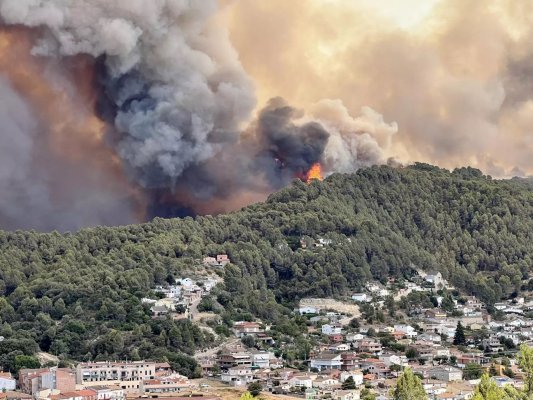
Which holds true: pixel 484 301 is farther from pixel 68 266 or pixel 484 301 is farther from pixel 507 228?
pixel 68 266

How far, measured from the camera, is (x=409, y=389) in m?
34.2

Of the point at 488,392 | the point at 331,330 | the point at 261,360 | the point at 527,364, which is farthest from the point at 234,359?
the point at 488,392

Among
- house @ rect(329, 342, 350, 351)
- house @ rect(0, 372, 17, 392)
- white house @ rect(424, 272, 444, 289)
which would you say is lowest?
house @ rect(0, 372, 17, 392)

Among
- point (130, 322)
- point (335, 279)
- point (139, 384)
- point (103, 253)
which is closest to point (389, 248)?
point (335, 279)

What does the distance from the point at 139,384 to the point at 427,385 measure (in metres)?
10.8

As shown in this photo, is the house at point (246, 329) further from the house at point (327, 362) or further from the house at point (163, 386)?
the house at point (163, 386)

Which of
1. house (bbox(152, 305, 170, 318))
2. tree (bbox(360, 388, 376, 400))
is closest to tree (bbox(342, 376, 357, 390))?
tree (bbox(360, 388, 376, 400))

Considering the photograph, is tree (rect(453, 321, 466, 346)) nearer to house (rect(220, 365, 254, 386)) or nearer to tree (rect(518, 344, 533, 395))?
house (rect(220, 365, 254, 386))

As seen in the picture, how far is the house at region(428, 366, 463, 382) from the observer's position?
46562 millimetres

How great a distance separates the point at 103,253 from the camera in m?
60.7

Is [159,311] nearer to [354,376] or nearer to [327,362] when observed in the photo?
[327,362]

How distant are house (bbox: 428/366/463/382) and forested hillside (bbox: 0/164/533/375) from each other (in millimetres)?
8999

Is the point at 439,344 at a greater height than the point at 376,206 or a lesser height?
lesser

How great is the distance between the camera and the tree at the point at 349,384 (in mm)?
44544
